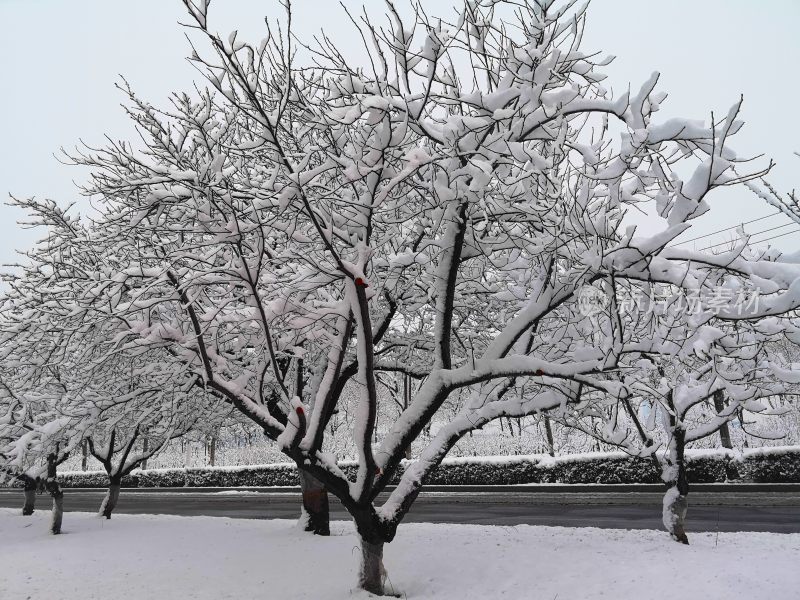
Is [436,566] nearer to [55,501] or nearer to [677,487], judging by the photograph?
[677,487]

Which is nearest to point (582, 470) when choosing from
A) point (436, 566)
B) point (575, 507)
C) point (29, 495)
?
point (575, 507)

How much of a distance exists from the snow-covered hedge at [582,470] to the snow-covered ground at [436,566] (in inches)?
260

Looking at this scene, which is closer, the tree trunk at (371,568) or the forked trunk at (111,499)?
the tree trunk at (371,568)

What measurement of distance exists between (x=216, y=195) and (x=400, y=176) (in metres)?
1.68

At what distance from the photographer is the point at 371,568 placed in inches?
248

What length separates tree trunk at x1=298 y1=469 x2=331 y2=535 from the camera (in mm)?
10906

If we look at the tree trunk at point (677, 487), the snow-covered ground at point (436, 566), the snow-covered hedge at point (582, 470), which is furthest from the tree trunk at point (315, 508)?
the snow-covered hedge at point (582, 470)

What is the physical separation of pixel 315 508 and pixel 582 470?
1221cm

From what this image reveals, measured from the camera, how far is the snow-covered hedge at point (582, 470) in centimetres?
1706

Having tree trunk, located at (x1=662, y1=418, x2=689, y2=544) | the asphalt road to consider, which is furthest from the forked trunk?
tree trunk, located at (x1=662, y1=418, x2=689, y2=544)

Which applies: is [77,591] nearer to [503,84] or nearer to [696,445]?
[503,84]

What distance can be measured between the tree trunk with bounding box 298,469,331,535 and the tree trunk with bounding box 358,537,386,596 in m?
4.68

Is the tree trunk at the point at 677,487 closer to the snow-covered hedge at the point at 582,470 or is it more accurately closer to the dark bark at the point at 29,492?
the snow-covered hedge at the point at 582,470

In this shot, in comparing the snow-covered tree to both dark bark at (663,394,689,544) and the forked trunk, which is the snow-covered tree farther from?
the forked trunk
